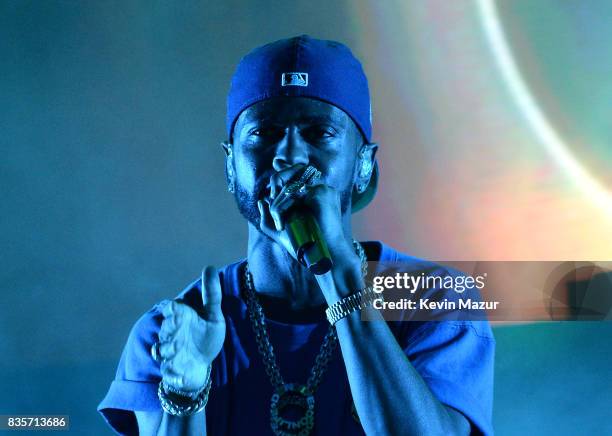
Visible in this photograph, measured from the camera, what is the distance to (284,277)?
1.63m

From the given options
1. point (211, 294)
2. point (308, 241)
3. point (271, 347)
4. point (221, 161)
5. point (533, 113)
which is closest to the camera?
point (308, 241)

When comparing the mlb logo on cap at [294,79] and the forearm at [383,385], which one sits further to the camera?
the mlb logo on cap at [294,79]

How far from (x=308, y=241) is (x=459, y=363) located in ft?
1.43

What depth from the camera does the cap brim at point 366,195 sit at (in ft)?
5.69

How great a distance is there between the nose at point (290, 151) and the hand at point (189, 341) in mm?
263

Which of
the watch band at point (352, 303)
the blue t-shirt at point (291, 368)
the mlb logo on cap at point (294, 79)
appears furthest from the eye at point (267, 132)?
the watch band at point (352, 303)

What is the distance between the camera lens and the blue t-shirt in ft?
4.66

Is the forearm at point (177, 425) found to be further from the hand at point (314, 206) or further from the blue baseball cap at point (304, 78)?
the blue baseball cap at point (304, 78)

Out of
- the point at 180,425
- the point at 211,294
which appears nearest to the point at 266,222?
the point at 211,294

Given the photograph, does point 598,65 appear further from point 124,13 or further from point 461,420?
point 124,13

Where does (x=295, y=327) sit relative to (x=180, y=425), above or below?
above

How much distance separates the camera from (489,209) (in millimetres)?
1871

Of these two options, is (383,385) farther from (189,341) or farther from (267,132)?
(267,132)

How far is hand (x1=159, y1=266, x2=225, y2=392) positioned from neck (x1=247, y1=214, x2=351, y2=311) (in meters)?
0.19
